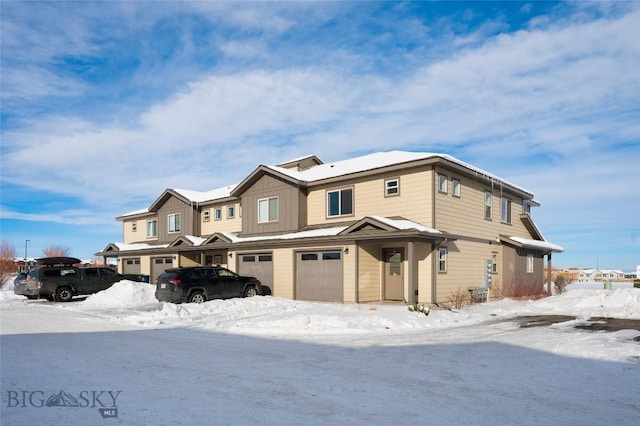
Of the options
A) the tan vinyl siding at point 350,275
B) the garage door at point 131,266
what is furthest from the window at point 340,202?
the garage door at point 131,266

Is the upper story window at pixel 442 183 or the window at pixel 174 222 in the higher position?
the upper story window at pixel 442 183

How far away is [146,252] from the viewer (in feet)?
111

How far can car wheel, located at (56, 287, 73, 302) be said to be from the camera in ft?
79.4

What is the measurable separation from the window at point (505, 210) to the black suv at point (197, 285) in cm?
1349

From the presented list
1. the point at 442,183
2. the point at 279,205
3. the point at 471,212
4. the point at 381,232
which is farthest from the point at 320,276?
the point at 471,212

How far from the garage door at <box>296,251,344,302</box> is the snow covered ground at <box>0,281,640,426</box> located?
491cm

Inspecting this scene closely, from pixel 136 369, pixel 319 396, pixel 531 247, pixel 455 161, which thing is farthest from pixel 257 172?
pixel 319 396

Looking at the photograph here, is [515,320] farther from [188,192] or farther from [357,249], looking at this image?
[188,192]

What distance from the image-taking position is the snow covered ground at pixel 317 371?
607 cm

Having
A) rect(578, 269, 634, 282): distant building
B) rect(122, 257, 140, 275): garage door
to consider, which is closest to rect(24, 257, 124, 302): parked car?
rect(122, 257, 140, 275): garage door

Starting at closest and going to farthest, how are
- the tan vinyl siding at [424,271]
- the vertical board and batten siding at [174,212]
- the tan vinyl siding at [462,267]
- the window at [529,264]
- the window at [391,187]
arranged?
the tan vinyl siding at [424,271] → the tan vinyl siding at [462,267] → the window at [391,187] → the window at [529,264] → the vertical board and batten siding at [174,212]

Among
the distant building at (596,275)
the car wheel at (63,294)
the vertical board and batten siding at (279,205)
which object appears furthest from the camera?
the distant building at (596,275)

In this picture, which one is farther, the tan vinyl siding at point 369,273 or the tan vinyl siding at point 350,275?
the tan vinyl siding at point 369,273

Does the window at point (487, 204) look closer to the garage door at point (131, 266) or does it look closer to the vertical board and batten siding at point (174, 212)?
the vertical board and batten siding at point (174, 212)
